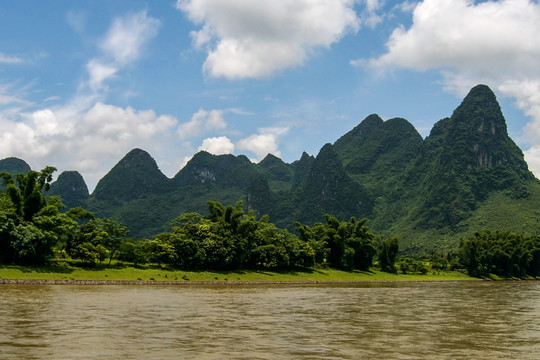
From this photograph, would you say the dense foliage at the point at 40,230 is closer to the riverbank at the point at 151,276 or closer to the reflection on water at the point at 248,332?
the riverbank at the point at 151,276

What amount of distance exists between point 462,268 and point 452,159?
351 feet

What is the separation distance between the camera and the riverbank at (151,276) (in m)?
41.7

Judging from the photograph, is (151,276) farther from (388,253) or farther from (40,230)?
(388,253)

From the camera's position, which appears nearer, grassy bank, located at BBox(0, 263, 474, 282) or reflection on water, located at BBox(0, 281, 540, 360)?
reflection on water, located at BBox(0, 281, 540, 360)

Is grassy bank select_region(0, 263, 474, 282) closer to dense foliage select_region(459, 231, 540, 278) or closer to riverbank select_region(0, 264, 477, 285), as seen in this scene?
riverbank select_region(0, 264, 477, 285)

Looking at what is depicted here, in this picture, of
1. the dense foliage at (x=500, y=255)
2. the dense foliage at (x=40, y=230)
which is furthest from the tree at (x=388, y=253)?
the dense foliage at (x=40, y=230)

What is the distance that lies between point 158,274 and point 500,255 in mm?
74263

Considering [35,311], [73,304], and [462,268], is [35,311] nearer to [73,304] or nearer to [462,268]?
[73,304]

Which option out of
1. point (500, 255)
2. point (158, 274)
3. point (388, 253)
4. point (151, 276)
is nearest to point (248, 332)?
point (151, 276)

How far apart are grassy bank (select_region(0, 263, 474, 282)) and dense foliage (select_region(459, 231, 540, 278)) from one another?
2472 cm

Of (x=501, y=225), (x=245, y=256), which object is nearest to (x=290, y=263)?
(x=245, y=256)

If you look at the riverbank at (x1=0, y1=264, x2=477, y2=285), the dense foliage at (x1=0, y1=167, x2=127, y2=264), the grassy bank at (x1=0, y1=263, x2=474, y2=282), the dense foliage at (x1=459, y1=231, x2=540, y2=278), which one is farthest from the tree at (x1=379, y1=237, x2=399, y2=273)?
the dense foliage at (x1=0, y1=167, x2=127, y2=264)

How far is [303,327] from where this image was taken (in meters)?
18.7

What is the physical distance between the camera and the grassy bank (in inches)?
1679
